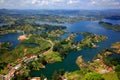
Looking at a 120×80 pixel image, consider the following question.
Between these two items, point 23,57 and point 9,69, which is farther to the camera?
point 23,57

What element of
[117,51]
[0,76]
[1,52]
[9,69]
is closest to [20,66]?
[9,69]

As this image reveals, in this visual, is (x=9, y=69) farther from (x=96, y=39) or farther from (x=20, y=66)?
(x=96, y=39)

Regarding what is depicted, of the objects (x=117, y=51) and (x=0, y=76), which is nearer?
(x=0, y=76)

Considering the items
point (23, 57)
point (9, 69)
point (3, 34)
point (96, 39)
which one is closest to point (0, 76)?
point (9, 69)

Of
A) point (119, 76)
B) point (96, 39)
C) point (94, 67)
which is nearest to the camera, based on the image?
point (119, 76)

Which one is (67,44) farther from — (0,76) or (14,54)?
(0,76)

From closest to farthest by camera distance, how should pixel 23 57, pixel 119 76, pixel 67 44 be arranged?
1. pixel 119 76
2. pixel 23 57
3. pixel 67 44
